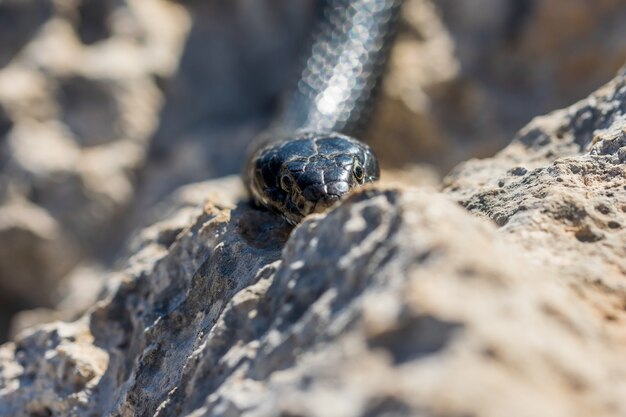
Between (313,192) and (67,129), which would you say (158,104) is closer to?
(67,129)

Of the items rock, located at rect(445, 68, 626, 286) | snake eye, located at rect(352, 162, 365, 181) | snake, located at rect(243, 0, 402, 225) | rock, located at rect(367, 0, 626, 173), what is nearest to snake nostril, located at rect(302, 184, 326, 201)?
snake, located at rect(243, 0, 402, 225)

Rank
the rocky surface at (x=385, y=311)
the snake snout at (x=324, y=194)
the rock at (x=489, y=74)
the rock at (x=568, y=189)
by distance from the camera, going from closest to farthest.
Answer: the rocky surface at (x=385, y=311) < the rock at (x=568, y=189) < the snake snout at (x=324, y=194) < the rock at (x=489, y=74)

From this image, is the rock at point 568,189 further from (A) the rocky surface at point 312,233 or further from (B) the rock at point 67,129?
(B) the rock at point 67,129

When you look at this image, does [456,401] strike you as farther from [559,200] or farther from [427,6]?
[427,6]

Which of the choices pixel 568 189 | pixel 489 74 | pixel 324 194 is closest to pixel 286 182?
pixel 324 194

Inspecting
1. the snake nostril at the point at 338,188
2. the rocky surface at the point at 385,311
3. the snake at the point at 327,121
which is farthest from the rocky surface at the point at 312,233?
the snake nostril at the point at 338,188

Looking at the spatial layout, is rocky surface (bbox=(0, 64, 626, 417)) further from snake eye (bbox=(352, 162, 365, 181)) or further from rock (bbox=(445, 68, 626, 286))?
snake eye (bbox=(352, 162, 365, 181))

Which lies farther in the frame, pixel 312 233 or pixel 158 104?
pixel 158 104
